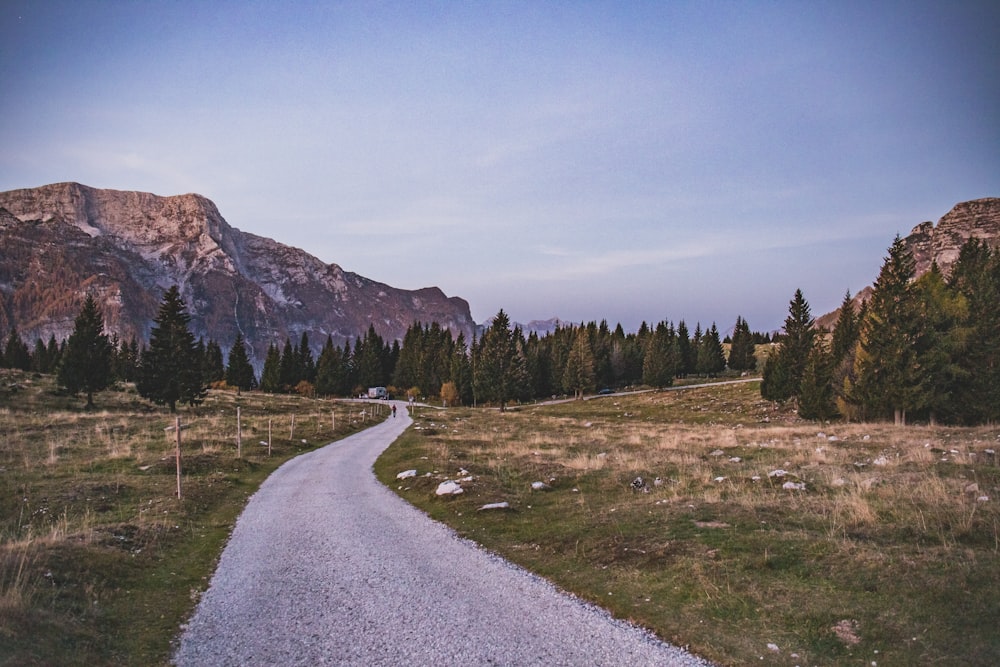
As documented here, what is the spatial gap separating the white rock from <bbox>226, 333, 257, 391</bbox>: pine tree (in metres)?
93.4

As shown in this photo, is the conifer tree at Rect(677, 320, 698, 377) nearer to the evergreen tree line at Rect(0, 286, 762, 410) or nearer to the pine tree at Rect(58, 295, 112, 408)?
the evergreen tree line at Rect(0, 286, 762, 410)

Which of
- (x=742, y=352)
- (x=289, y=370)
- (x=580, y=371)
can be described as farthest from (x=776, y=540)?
(x=742, y=352)

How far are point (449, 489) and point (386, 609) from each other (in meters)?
9.33

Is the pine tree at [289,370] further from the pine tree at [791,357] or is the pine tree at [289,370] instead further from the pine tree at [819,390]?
the pine tree at [819,390]

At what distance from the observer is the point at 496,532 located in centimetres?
1405

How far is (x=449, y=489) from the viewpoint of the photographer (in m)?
18.3

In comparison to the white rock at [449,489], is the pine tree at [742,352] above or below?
above

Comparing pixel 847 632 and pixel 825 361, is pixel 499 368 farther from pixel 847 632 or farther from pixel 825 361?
pixel 847 632

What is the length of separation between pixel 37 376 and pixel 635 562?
8098 cm

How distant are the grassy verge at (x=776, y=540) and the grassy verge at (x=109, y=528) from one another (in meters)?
6.65

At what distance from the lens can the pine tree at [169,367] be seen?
5306 cm

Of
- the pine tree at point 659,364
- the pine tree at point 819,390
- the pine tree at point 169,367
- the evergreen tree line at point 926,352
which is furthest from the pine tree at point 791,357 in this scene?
the pine tree at point 169,367

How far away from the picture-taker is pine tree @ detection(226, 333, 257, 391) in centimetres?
10157

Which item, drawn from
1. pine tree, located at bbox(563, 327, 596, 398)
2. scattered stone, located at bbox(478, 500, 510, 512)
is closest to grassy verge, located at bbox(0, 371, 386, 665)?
scattered stone, located at bbox(478, 500, 510, 512)
